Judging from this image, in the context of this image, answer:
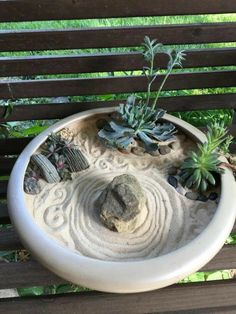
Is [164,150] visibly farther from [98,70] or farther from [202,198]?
[98,70]

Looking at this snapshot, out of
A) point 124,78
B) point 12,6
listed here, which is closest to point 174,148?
point 124,78

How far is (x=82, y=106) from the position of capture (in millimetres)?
1303

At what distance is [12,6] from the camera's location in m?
1.05

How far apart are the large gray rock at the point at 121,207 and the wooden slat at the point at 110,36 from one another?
0.41 metres

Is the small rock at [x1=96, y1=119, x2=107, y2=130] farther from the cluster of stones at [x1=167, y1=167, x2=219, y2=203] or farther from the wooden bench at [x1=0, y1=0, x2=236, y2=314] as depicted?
the cluster of stones at [x1=167, y1=167, x2=219, y2=203]

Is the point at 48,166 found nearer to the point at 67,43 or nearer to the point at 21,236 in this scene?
the point at 21,236

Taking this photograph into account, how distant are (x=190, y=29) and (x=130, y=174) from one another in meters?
0.43

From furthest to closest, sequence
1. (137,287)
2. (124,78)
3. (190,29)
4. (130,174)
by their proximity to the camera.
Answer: (124,78)
(190,29)
(130,174)
(137,287)

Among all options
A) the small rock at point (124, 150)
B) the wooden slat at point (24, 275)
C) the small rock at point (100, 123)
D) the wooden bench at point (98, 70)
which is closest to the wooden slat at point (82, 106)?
the wooden bench at point (98, 70)

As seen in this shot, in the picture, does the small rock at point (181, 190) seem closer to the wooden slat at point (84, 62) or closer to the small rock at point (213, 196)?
the small rock at point (213, 196)

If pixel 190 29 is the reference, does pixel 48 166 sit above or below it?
below

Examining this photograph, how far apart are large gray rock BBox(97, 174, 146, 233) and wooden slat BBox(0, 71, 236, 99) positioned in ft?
1.29

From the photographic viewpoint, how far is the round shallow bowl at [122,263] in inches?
32.5

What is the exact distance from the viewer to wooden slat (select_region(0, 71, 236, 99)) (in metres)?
1.23
